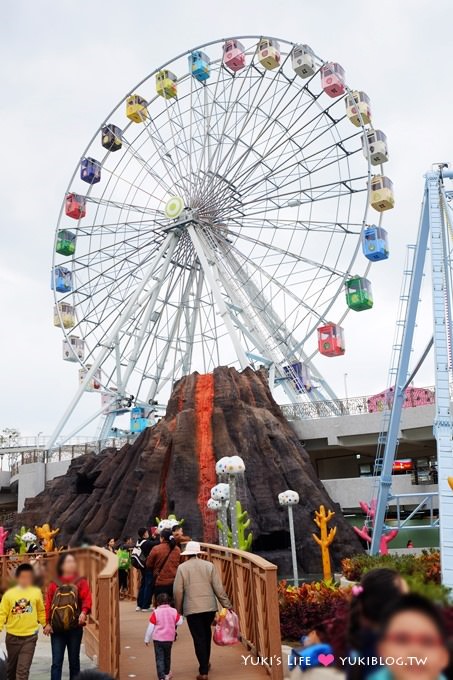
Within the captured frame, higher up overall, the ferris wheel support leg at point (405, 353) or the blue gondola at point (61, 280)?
the blue gondola at point (61, 280)

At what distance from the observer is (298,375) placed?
30.5 metres

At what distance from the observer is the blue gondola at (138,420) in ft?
110

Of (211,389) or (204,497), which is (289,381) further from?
(204,497)

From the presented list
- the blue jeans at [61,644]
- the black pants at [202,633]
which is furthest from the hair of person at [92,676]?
the black pants at [202,633]

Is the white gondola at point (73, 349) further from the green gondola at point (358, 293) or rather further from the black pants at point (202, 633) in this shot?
the black pants at point (202, 633)

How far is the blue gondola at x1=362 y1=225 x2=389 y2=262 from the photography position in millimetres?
27641

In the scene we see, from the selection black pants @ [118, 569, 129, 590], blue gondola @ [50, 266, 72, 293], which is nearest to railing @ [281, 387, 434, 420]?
blue gondola @ [50, 266, 72, 293]

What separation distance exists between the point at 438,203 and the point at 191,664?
30.8 ft

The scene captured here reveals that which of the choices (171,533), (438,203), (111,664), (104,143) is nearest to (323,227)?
(104,143)

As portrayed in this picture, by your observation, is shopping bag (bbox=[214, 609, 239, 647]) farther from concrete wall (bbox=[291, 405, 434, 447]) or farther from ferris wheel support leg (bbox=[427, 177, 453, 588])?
concrete wall (bbox=[291, 405, 434, 447])

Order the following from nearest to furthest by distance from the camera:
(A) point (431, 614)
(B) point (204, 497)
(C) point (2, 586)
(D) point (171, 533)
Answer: (A) point (431, 614) → (C) point (2, 586) → (D) point (171, 533) → (B) point (204, 497)

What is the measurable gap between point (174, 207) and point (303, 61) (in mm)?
8218

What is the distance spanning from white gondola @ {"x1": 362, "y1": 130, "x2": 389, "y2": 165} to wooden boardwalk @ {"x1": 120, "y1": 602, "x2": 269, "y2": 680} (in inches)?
886

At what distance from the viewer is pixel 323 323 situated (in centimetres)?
2881
